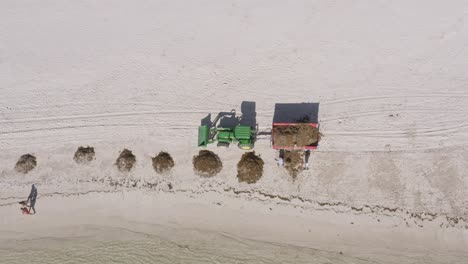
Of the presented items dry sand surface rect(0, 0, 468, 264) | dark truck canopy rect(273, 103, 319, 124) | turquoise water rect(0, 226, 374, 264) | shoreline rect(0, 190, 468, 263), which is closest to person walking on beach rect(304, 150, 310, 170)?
dry sand surface rect(0, 0, 468, 264)

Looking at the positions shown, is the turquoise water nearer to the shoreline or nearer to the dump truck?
the shoreline

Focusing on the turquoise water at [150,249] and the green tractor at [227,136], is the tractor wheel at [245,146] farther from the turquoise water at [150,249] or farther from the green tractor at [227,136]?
the turquoise water at [150,249]

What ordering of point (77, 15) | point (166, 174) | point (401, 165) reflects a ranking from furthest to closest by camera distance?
point (77, 15), point (166, 174), point (401, 165)

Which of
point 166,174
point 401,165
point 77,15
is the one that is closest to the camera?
point 401,165

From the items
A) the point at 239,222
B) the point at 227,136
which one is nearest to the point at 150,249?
the point at 239,222

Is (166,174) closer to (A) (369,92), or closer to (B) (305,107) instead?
(B) (305,107)

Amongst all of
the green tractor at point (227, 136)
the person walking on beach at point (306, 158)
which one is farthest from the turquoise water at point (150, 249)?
the green tractor at point (227, 136)

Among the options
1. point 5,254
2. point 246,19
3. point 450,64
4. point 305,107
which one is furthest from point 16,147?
point 450,64
